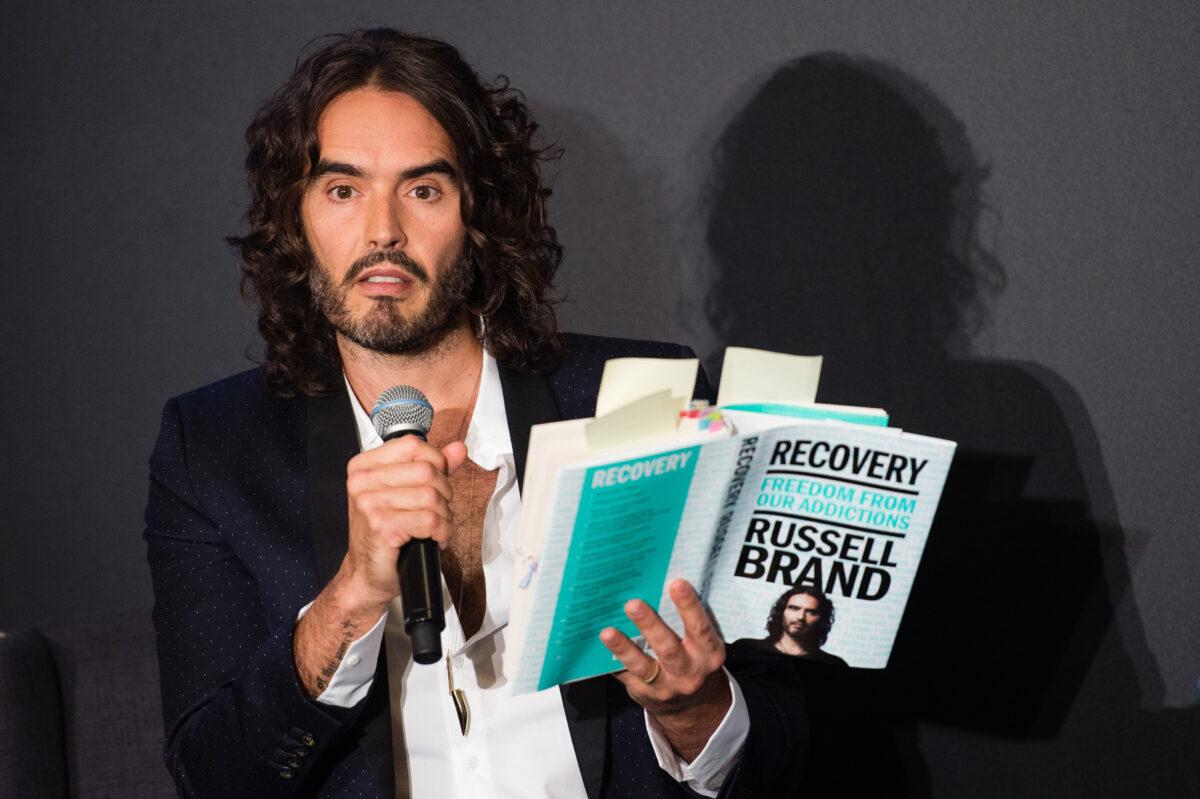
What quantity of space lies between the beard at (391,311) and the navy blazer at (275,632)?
0.40 feet

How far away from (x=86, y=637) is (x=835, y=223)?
1.52m

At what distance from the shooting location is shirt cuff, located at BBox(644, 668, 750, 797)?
4.46ft

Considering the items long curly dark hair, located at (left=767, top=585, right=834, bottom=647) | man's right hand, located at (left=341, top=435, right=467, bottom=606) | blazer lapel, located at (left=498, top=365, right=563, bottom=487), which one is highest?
man's right hand, located at (left=341, top=435, right=467, bottom=606)

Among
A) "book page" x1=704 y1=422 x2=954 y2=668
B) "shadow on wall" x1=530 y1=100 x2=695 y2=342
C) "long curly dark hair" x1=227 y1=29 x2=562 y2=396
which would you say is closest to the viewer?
"book page" x1=704 y1=422 x2=954 y2=668

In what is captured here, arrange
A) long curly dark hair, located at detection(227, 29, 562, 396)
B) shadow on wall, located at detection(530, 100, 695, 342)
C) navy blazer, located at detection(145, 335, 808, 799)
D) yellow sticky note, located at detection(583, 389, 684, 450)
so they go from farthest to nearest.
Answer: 1. shadow on wall, located at detection(530, 100, 695, 342)
2. long curly dark hair, located at detection(227, 29, 562, 396)
3. navy blazer, located at detection(145, 335, 808, 799)
4. yellow sticky note, located at detection(583, 389, 684, 450)

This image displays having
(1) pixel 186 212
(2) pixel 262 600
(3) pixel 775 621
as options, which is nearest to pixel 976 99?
(3) pixel 775 621

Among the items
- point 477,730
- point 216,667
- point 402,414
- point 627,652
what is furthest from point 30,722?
point 627,652

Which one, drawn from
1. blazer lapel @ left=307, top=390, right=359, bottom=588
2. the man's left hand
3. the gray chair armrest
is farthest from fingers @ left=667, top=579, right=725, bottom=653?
the gray chair armrest

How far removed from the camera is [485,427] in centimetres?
168

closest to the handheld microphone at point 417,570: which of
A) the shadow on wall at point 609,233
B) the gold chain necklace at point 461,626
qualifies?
the gold chain necklace at point 461,626

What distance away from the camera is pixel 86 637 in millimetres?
1905

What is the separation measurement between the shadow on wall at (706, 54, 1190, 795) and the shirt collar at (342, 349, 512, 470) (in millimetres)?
587

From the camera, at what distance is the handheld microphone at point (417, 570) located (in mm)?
992

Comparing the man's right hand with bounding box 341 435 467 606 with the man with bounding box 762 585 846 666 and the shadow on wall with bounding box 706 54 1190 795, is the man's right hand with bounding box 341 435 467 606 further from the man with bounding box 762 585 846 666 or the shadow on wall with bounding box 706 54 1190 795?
the shadow on wall with bounding box 706 54 1190 795
